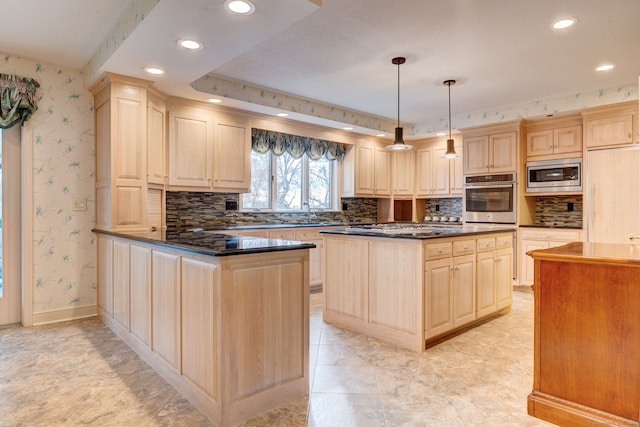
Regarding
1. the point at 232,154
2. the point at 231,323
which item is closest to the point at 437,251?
the point at 231,323

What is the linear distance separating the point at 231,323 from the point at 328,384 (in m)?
0.85

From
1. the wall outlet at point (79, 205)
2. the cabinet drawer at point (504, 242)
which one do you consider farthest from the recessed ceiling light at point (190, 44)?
the cabinet drawer at point (504, 242)

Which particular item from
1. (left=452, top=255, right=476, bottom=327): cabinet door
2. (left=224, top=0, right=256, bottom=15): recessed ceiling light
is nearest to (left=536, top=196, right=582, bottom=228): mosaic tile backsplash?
(left=452, top=255, right=476, bottom=327): cabinet door

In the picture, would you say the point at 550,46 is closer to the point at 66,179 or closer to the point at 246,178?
the point at 246,178

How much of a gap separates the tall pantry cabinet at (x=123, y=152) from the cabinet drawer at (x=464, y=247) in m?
2.65

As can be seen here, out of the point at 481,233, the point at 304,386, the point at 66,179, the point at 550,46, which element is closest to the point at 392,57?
the point at 550,46

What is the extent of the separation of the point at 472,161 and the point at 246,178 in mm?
3283

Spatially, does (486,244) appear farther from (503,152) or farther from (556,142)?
(556,142)

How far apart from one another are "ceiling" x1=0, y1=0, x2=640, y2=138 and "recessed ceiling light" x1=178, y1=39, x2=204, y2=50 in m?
0.05

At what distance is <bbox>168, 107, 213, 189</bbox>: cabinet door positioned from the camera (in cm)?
405

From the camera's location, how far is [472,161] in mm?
5527

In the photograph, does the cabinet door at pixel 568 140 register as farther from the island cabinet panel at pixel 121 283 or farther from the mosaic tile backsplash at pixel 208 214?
the island cabinet panel at pixel 121 283

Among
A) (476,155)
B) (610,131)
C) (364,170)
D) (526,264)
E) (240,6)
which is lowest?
(526,264)

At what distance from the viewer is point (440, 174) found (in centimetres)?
612
